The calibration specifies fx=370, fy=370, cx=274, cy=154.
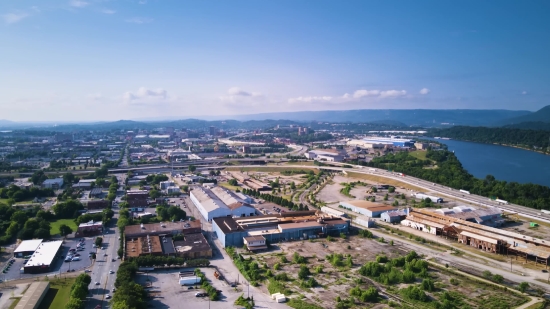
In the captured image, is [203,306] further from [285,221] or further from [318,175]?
[318,175]

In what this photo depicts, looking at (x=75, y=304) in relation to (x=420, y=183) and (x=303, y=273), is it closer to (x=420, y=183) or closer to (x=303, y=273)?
(x=303, y=273)

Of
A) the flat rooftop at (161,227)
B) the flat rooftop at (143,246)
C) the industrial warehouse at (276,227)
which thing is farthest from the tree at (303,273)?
the flat rooftop at (161,227)

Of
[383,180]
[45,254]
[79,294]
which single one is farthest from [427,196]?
[45,254]

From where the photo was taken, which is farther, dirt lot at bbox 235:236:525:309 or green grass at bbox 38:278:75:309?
dirt lot at bbox 235:236:525:309

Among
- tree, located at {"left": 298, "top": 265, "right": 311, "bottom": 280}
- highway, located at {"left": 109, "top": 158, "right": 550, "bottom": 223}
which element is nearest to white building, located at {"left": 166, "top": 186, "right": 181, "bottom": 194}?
highway, located at {"left": 109, "top": 158, "right": 550, "bottom": 223}

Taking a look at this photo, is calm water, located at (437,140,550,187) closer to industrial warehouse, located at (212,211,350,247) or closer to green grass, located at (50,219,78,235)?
industrial warehouse, located at (212,211,350,247)
